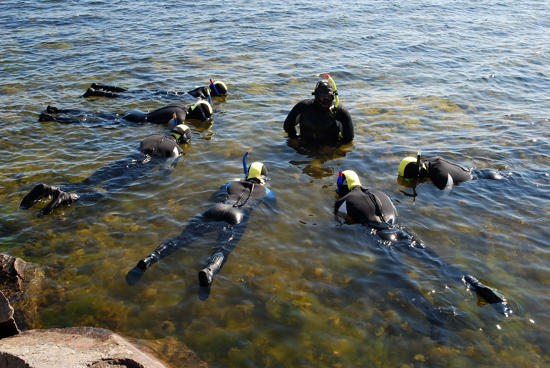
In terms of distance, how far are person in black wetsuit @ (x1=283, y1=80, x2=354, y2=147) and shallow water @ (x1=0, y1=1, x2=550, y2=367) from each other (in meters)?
0.43

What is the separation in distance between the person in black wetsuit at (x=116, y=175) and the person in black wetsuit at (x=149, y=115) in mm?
1185

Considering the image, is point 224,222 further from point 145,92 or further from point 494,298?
point 145,92

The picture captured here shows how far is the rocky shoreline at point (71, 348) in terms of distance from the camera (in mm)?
4145

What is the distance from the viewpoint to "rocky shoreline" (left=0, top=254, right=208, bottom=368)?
13.6 feet

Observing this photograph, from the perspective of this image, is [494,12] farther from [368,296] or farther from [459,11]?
[368,296]

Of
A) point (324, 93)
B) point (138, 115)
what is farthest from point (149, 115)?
point (324, 93)

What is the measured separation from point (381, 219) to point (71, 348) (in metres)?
4.83

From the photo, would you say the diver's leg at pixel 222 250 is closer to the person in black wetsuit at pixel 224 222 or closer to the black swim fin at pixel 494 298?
the person in black wetsuit at pixel 224 222

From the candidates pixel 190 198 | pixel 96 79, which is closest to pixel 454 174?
pixel 190 198

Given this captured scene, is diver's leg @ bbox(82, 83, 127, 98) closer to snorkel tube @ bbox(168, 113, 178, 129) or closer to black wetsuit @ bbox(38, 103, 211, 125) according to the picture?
black wetsuit @ bbox(38, 103, 211, 125)

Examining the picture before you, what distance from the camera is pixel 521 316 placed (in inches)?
226

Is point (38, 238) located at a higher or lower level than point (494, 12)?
lower

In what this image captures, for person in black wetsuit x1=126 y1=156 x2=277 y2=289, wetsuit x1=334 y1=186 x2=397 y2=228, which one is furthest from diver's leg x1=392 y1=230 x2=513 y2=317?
person in black wetsuit x1=126 y1=156 x2=277 y2=289

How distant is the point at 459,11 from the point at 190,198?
24.2m
